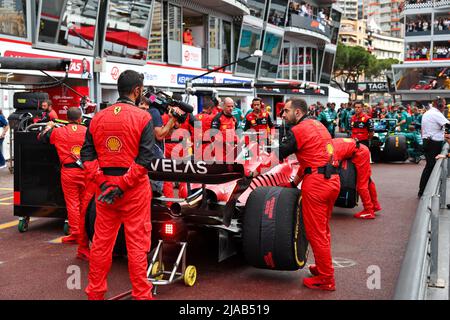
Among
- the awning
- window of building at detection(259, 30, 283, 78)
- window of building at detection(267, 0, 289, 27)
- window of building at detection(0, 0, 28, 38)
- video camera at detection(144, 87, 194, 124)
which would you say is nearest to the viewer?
video camera at detection(144, 87, 194, 124)

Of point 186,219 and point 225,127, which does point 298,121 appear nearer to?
point 186,219

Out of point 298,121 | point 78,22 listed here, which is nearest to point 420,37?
point 78,22

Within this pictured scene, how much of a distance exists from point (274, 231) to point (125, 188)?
1.61m

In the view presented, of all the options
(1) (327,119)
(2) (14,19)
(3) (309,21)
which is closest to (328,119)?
(1) (327,119)

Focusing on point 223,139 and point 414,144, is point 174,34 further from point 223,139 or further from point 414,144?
point 223,139

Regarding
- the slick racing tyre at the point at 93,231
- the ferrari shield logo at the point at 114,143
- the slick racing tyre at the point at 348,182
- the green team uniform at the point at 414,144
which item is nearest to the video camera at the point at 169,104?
the ferrari shield logo at the point at 114,143

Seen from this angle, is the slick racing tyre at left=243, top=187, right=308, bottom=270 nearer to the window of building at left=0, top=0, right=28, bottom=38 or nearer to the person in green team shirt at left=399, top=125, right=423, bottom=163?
the person in green team shirt at left=399, top=125, right=423, bottom=163

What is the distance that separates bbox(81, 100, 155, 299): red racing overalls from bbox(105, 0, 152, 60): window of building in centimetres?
1843

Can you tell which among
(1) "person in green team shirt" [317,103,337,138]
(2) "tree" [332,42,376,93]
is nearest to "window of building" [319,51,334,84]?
(1) "person in green team shirt" [317,103,337,138]

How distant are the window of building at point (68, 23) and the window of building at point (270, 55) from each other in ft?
63.2

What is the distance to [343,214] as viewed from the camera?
899 centimetres

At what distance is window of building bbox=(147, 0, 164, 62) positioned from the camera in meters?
25.9

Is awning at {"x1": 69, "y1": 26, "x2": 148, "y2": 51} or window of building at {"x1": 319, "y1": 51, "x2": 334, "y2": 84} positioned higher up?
window of building at {"x1": 319, "y1": 51, "x2": 334, "y2": 84}
